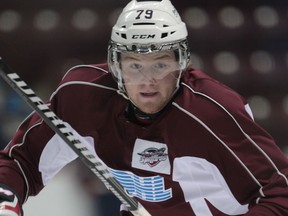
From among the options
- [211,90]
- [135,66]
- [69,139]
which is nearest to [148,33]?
[135,66]

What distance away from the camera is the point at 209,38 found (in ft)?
8.13

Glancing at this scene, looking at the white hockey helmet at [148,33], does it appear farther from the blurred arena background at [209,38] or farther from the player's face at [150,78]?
the blurred arena background at [209,38]

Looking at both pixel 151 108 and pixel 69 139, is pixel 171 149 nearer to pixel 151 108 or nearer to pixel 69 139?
pixel 151 108

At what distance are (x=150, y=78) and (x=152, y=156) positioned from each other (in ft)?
0.63

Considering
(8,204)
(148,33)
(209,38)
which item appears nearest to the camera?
(8,204)

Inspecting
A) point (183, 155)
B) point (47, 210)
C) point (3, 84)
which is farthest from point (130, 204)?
point (3, 84)

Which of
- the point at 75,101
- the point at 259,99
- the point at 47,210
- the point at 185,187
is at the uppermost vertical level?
the point at 75,101

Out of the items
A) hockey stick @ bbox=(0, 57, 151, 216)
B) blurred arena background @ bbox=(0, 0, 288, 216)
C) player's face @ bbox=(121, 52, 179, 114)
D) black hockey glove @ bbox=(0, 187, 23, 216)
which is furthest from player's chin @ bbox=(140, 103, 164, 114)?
blurred arena background @ bbox=(0, 0, 288, 216)

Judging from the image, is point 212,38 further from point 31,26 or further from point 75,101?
point 75,101

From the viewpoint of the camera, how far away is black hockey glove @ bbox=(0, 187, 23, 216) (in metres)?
1.47

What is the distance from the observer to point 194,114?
159cm

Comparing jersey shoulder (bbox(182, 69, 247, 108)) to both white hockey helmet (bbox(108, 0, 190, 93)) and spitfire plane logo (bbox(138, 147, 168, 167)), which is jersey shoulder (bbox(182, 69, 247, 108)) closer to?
white hockey helmet (bbox(108, 0, 190, 93))

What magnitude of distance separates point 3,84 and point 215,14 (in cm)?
76

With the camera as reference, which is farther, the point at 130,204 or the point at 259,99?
the point at 259,99
